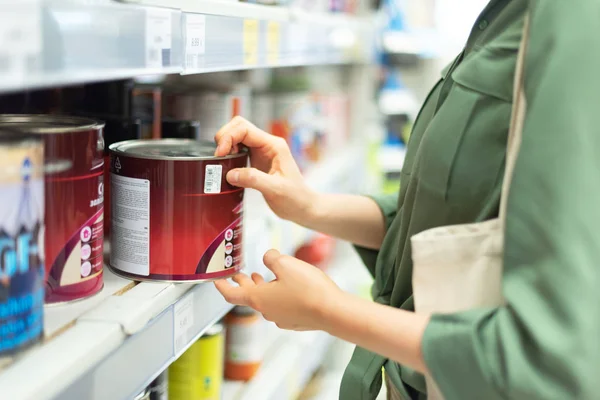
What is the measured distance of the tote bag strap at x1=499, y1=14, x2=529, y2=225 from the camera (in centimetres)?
79

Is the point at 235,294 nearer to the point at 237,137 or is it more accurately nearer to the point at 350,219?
the point at 237,137

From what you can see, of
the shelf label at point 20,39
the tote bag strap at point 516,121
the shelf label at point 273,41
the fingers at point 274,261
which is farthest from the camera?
the shelf label at point 273,41

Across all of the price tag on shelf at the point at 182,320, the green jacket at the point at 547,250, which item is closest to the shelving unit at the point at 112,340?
the price tag on shelf at the point at 182,320

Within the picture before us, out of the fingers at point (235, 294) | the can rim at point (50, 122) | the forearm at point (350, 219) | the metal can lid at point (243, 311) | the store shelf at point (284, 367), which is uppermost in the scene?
the can rim at point (50, 122)

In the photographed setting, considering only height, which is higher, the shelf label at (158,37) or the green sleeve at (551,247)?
the shelf label at (158,37)

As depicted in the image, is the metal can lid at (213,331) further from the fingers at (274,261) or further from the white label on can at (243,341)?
the fingers at (274,261)

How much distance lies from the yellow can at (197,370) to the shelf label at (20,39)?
2.58ft

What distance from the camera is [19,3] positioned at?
0.59 metres

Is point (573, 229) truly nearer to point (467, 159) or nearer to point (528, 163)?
point (528, 163)

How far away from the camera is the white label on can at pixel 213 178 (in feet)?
3.12

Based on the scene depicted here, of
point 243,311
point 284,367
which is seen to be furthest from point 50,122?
point 284,367

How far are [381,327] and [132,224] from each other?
0.36 metres

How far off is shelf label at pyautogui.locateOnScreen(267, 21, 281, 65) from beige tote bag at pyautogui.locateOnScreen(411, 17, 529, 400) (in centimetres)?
61

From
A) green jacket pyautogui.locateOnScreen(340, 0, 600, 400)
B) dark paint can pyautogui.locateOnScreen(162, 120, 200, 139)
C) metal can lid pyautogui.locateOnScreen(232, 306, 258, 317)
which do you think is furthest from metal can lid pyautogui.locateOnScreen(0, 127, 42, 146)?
metal can lid pyautogui.locateOnScreen(232, 306, 258, 317)
